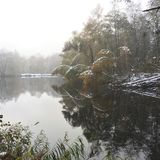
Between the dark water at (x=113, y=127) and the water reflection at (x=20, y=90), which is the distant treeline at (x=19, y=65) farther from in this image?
the dark water at (x=113, y=127)

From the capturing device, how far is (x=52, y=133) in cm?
1465

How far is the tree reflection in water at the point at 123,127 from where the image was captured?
36.7 feet

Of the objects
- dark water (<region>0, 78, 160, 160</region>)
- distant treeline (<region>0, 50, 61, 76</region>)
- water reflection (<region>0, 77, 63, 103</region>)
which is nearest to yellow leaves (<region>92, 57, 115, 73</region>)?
water reflection (<region>0, 77, 63, 103</region>)

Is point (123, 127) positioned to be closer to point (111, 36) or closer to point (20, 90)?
point (20, 90)

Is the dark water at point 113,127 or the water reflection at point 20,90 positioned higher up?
the dark water at point 113,127

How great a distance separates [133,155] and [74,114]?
9.96m

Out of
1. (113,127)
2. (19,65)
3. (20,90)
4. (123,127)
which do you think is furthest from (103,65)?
(19,65)

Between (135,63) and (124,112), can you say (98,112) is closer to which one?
(124,112)

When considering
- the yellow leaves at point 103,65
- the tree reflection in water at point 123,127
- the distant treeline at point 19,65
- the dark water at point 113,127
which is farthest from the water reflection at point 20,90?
the distant treeline at point 19,65

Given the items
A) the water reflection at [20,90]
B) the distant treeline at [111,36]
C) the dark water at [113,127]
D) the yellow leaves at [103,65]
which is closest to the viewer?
the dark water at [113,127]

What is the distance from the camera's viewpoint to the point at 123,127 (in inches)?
594

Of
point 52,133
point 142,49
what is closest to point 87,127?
point 52,133

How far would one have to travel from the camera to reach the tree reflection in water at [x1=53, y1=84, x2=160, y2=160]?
36.7 ft

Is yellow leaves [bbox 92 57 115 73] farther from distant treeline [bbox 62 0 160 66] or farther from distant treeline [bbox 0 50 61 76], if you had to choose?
distant treeline [bbox 0 50 61 76]
